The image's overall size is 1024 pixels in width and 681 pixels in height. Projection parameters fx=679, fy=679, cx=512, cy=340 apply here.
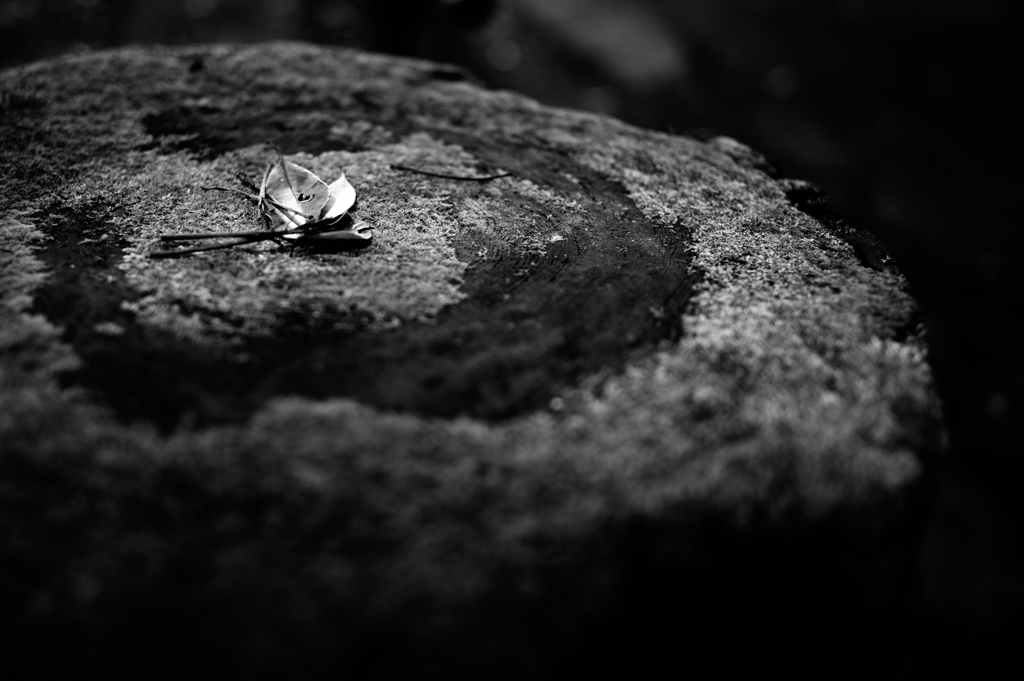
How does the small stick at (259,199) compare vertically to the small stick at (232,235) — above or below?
above

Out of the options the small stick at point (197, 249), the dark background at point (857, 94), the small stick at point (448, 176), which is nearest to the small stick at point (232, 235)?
the small stick at point (197, 249)

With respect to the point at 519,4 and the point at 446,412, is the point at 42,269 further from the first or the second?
the point at 519,4

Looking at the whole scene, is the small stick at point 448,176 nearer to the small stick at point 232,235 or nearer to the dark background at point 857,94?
the small stick at point 232,235

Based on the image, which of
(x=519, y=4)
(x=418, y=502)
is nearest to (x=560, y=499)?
(x=418, y=502)

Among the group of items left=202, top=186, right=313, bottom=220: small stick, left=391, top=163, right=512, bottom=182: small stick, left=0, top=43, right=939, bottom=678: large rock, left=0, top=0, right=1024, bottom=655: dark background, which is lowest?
left=0, top=43, right=939, bottom=678: large rock

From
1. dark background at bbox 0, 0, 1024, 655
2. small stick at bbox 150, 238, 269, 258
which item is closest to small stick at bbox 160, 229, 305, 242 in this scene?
small stick at bbox 150, 238, 269, 258

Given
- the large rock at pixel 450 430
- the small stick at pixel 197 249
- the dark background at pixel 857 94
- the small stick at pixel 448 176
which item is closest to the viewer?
the large rock at pixel 450 430

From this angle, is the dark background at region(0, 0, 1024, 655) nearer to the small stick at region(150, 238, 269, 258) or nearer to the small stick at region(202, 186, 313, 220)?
the small stick at region(202, 186, 313, 220)
